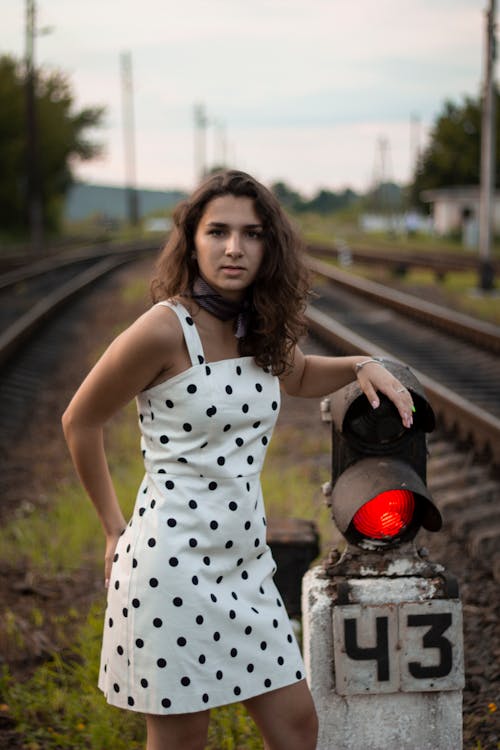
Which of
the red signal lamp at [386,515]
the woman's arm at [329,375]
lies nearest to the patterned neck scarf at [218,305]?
the woman's arm at [329,375]

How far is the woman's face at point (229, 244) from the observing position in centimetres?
226

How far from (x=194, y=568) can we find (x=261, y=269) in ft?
2.28

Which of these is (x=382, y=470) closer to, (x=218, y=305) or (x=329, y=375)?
(x=329, y=375)

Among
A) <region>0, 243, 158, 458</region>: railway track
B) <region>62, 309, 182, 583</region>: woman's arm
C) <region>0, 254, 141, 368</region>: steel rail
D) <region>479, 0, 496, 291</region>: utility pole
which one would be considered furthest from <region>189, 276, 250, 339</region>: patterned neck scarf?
<region>479, 0, 496, 291</region>: utility pole

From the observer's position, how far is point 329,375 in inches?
101

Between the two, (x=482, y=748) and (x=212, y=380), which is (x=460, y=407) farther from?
(x=212, y=380)

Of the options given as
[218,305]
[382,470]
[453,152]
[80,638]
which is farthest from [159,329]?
[453,152]

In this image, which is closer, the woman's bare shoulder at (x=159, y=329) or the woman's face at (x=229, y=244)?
the woman's bare shoulder at (x=159, y=329)

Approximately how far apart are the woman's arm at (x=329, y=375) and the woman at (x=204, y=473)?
0.01 meters

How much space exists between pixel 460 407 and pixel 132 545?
15.5 ft

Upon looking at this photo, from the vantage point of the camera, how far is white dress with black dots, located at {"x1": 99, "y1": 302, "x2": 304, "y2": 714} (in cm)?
214

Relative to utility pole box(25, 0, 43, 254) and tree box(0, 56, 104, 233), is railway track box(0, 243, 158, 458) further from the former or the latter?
tree box(0, 56, 104, 233)

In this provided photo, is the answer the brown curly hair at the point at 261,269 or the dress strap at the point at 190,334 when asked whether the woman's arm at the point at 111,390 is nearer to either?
the dress strap at the point at 190,334

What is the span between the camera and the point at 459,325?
11.4m
